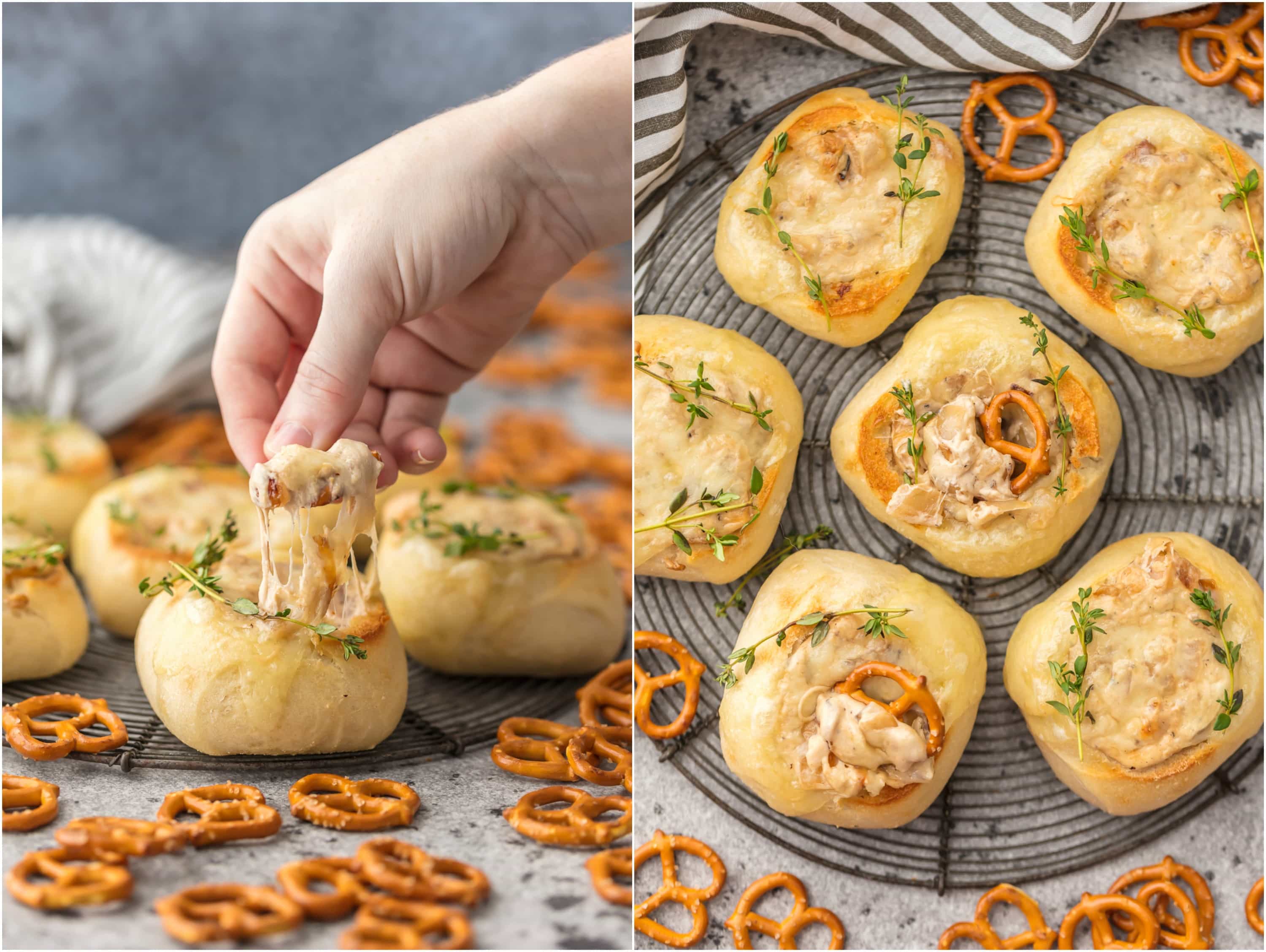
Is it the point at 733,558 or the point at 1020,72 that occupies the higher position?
the point at 1020,72

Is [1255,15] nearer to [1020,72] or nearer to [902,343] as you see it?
[1020,72]

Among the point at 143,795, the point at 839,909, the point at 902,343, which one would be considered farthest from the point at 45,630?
the point at 902,343

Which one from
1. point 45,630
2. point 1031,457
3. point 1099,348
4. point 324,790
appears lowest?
point 324,790

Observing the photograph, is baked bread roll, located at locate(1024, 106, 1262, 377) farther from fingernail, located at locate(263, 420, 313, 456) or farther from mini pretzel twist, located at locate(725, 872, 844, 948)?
fingernail, located at locate(263, 420, 313, 456)

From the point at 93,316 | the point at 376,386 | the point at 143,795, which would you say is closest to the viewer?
the point at 143,795

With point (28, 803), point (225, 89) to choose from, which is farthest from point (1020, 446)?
point (225, 89)

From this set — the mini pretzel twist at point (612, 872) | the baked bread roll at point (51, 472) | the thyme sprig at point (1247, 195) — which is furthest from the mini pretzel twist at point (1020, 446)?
the baked bread roll at point (51, 472)

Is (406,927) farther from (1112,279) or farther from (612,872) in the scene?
(1112,279)
